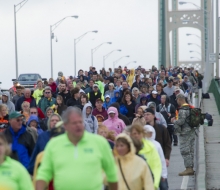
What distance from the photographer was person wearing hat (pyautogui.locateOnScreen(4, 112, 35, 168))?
32.1 ft

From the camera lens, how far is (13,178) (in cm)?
624

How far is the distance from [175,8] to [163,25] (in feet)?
95.1

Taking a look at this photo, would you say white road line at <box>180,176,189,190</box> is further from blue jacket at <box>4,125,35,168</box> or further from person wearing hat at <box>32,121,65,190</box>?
person wearing hat at <box>32,121,65,190</box>

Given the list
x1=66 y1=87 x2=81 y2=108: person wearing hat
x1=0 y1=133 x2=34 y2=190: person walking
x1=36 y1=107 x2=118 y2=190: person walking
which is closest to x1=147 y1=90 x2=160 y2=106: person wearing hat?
x1=66 y1=87 x2=81 y2=108: person wearing hat

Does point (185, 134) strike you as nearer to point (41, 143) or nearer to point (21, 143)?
point (21, 143)

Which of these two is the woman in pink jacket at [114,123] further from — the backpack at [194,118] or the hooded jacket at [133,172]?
the hooded jacket at [133,172]

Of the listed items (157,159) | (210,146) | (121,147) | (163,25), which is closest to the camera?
(121,147)

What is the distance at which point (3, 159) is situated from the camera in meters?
6.33

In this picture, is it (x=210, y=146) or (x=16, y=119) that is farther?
(x=210, y=146)

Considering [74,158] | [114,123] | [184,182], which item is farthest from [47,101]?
[74,158]

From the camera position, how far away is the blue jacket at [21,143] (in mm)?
9742

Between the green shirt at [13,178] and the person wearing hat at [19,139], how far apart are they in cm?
337

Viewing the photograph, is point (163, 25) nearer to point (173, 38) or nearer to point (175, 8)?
point (175, 8)

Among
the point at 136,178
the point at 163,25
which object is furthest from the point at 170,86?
the point at 163,25
